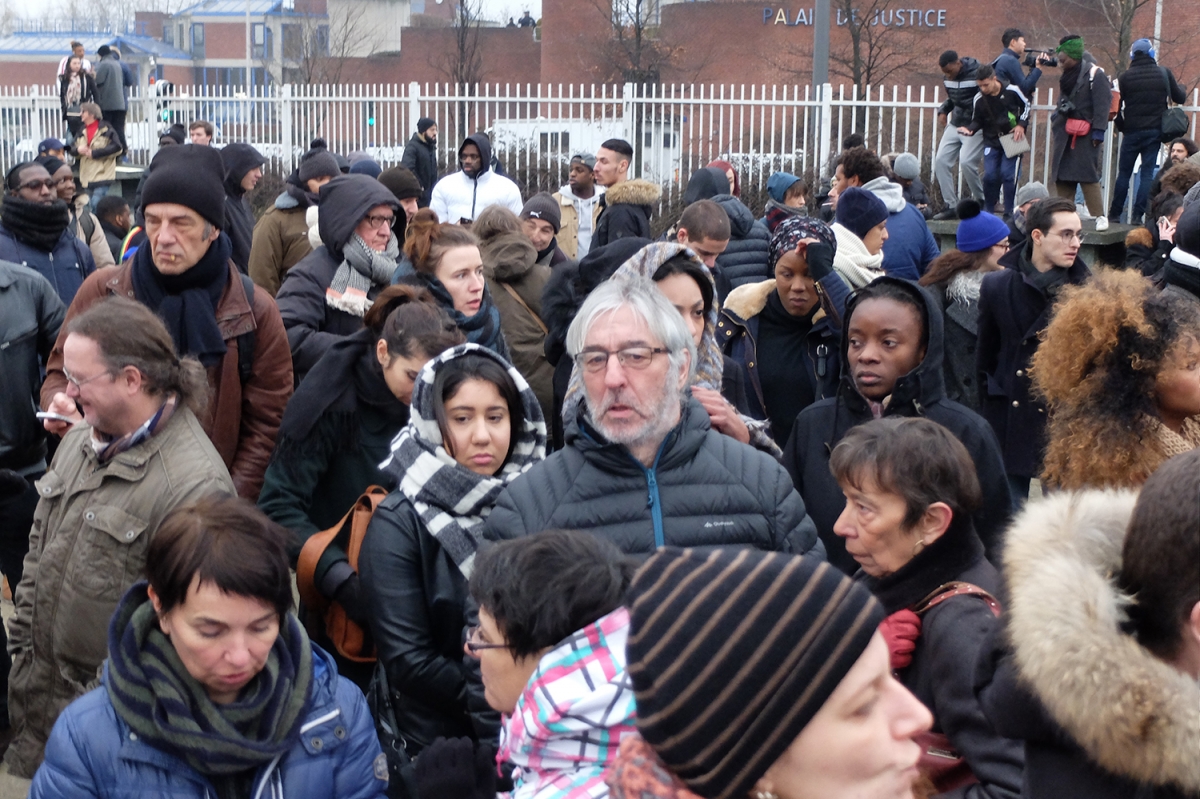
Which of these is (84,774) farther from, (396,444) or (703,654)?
(703,654)

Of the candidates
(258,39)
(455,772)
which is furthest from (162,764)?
Answer: (258,39)

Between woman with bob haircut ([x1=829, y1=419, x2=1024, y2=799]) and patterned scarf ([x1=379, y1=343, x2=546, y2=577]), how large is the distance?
89cm

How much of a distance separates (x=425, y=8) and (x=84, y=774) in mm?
84282

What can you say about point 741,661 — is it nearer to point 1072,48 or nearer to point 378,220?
point 378,220

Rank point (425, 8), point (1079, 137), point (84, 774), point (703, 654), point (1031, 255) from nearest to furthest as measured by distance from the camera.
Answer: point (703, 654) < point (84, 774) < point (1031, 255) < point (1079, 137) < point (425, 8)

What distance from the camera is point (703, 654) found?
1392mm

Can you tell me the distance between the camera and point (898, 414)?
12.9 feet

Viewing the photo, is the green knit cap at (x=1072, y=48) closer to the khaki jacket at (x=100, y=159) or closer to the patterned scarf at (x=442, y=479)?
the khaki jacket at (x=100, y=159)

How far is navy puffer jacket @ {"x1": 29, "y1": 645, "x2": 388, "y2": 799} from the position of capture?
2471 mm

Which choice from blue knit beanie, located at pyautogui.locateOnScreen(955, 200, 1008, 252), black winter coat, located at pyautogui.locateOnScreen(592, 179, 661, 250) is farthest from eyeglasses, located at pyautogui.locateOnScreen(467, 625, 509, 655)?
black winter coat, located at pyautogui.locateOnScreen(592, 179, 661, 250)

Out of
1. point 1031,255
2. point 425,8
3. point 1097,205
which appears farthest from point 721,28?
point 425,8

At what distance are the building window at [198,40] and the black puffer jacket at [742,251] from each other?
81237 mm

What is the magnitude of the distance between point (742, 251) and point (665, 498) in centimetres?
420

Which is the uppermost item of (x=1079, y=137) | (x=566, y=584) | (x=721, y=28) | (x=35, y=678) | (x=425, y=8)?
(x=425, y=8)
